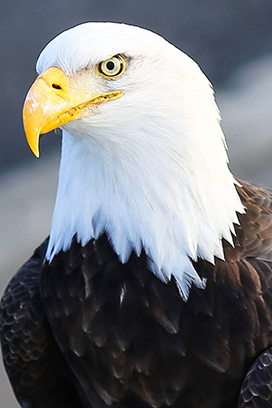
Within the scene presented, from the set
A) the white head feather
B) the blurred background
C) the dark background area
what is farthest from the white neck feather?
the dark background area

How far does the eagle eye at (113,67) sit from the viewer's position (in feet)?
5.13

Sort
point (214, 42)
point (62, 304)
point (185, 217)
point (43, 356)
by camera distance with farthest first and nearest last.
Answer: point (214, 42) → point (43, 356) → point (62, 304) → point (185, 217)

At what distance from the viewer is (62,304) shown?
1.89 m

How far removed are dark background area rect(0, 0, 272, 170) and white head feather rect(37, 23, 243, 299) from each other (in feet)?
7.53

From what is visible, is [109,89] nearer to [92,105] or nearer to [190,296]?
[92,105]

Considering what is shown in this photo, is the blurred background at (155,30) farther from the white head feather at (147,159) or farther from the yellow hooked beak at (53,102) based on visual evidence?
the yellow hooked beak at (53,102)

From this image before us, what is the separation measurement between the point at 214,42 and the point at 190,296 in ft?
9.48

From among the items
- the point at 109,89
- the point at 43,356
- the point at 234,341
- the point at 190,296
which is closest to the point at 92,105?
the point at 109,89

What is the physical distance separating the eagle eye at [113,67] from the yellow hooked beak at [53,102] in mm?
41

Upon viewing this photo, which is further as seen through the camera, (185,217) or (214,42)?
(214,42)

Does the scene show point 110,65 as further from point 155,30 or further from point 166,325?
point 155,30

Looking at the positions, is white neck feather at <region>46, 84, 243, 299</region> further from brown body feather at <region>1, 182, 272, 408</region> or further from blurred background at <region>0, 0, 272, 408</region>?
blurred background at <region>0, 0, 272, 408</region>

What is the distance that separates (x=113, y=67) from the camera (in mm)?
1576

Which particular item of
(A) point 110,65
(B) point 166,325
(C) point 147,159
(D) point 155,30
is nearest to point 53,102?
(A) point 110,65
